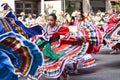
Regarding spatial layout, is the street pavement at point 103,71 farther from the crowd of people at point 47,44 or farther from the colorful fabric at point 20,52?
the colorful fabric at point 20,52

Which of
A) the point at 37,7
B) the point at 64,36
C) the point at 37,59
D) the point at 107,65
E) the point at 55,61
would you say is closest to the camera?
the point at 37,59

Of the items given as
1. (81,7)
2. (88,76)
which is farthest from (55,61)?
(81,7)

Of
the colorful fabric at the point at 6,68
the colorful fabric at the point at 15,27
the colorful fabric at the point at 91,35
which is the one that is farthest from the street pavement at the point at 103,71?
the colorful fabric at the point at 6,68

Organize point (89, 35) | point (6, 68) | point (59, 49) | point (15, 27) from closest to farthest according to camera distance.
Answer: point (6, 68), point (15, 27), point (59, 49), point (89, 35)

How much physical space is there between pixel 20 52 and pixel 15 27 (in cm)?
105

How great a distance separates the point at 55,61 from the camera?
760cm

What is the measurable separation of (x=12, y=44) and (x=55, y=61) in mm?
2716

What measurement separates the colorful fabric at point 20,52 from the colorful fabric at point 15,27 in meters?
0.22

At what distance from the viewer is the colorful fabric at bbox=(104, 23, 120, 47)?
10.2 m

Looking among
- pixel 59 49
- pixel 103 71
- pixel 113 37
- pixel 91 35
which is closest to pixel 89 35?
pixel 91 35

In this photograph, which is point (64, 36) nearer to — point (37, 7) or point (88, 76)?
point (88, 76)

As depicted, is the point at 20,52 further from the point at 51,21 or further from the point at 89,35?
the point at 89,35

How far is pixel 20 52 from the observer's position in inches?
198

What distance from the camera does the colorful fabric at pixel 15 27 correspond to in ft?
17.9
